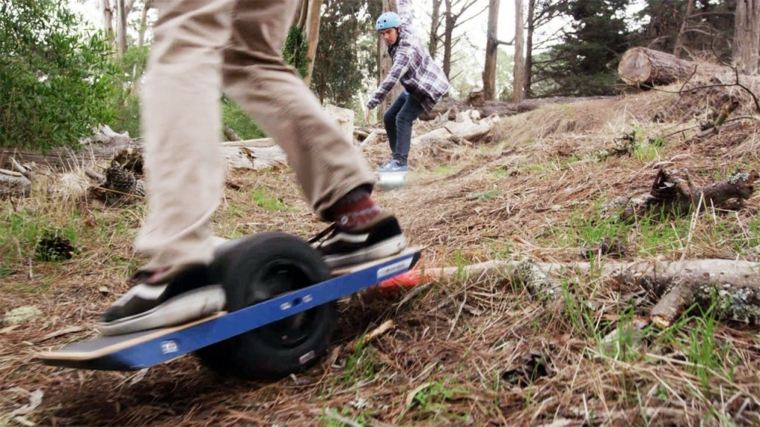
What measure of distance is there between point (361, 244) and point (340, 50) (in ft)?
50.3

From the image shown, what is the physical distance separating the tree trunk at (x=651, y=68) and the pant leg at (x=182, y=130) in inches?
276

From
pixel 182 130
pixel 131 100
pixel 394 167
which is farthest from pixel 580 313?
pixel 131 100

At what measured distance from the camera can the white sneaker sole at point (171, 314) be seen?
46.9 inches

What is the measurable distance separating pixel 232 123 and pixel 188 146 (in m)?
8.85

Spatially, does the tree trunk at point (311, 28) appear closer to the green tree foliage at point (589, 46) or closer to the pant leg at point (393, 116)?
the pant leg at point (393, 116)

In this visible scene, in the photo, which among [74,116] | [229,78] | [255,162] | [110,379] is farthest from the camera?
[255,162]

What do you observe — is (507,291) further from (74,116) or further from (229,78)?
(74,116)

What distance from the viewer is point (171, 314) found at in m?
1.20

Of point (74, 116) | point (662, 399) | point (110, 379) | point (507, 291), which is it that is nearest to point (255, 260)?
point (110, 379)

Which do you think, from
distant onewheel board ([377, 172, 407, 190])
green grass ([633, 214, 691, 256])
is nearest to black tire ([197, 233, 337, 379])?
green grass ([633, 214, 691, 256])

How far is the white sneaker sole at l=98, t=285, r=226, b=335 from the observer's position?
119cm

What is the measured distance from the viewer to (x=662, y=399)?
3.23ft

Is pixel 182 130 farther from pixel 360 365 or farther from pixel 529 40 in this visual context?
pixel 529 40

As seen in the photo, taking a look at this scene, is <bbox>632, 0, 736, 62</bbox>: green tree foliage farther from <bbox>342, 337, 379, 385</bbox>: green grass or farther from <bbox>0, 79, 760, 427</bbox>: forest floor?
<bbox>342, 337, 379, 385</bbox>: green grass
